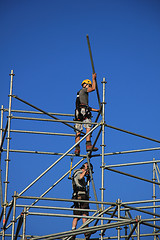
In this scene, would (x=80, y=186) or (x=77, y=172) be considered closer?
(x=80, y=186)

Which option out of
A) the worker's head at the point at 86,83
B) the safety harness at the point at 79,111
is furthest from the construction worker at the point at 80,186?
the worker's head at the point at 86,83

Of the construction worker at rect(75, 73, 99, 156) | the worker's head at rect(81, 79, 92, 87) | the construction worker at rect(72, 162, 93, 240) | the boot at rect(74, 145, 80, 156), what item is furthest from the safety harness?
the construction worker at rect(72, 162, 93, 240)

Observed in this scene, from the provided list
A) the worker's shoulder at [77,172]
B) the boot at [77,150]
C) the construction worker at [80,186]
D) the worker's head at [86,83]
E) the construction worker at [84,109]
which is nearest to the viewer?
the construction worker at [80,186]

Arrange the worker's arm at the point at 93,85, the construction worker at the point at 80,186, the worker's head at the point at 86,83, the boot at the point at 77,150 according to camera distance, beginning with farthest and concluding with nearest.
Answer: the worker's head at the point at 86,83 → the boot at the point at 77,150 → the worker's arm at the point at 93,85 → the construction worker at the point at 80,186

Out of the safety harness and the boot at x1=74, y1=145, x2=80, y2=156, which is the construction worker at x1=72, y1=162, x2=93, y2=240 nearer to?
the boot at x1=74, y1=145, x2=80, y2=156

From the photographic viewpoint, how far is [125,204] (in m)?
16.1

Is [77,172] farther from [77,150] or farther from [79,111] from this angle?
[79,111]

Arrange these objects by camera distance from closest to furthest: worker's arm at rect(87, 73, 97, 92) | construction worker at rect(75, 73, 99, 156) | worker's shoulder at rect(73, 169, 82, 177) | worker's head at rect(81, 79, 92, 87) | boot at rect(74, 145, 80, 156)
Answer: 1. worker's shoulder at rect(73, 169, 82, 177)
2. worker's arm at rect(87, 73, 97, 92)
3. construction worker at rect(75, 73, 99, 156)
4. boot at rect(74, 145, 80, 156)
5. worker's head at rect(81, 79, 92, 87)

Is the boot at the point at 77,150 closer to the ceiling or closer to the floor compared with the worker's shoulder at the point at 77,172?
closer to the ceiling

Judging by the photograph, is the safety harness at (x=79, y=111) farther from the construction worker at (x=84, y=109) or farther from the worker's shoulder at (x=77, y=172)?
the worker's shoulder at (x=77, y=172)

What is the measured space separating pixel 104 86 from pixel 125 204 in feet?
11.5

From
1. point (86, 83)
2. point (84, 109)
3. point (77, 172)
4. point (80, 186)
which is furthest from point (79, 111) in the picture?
point (80, 186)

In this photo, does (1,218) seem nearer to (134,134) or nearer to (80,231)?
(80,231)

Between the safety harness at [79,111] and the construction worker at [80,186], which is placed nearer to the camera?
the construction worker at [80,186]
